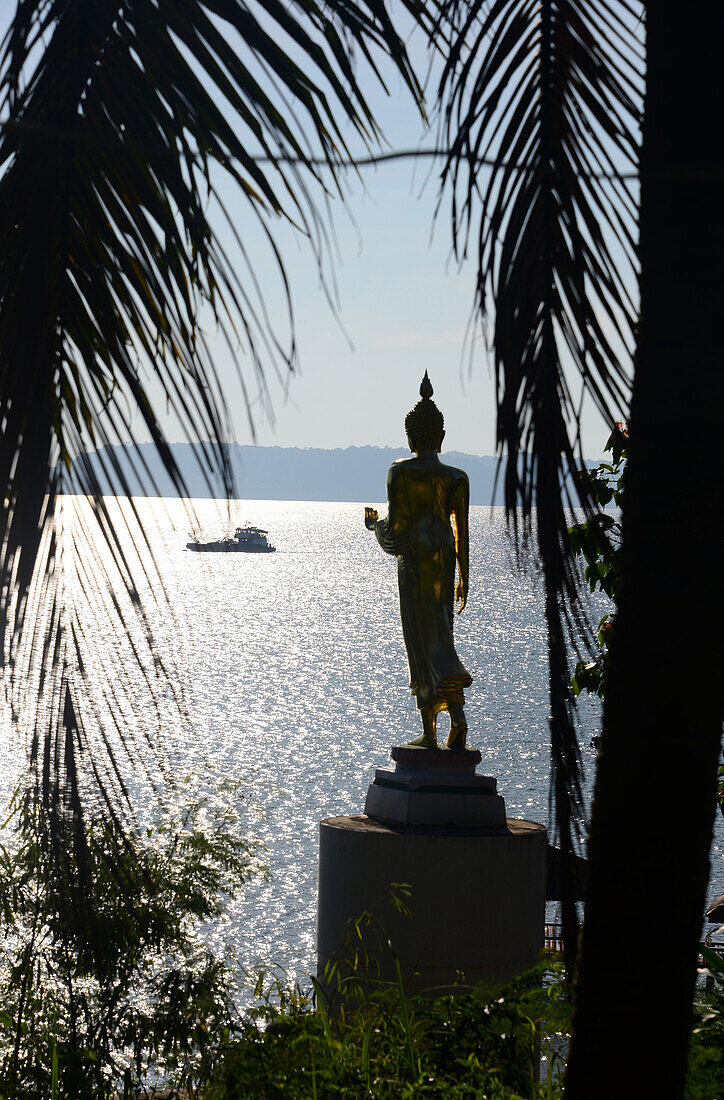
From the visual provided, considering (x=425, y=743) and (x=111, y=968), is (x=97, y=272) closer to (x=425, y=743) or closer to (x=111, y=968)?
(x=111, y=968)

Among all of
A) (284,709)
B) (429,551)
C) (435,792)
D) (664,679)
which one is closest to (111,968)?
(664,679)

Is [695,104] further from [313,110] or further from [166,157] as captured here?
[166,157]

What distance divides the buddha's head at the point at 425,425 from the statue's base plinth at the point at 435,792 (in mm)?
2260

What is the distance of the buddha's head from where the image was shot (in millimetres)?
9188

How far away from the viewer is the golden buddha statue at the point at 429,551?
9.05 m

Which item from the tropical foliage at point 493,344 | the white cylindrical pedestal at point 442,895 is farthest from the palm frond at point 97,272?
the white cylindrical pedestal at point 442,895

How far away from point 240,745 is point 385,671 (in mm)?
35571

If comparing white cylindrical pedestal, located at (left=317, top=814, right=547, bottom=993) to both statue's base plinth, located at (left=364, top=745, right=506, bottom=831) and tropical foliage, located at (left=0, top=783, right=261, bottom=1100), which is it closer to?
statue's base plinth, located at (left=364, top=745, right=506, bottom=831)

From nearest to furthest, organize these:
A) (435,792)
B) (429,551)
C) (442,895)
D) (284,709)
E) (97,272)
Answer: (97,272) → (442,895) → (435,792) → (429,551) → (284,709)

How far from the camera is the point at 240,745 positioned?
69375 millimetres

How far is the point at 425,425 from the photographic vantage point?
920 cm

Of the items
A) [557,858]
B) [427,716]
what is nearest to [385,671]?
[427,716]

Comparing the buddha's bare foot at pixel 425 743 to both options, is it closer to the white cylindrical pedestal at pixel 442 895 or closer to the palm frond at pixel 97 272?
the white cylindrical pedestal at pixel 442 895

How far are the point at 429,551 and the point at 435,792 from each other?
1.76 metres
